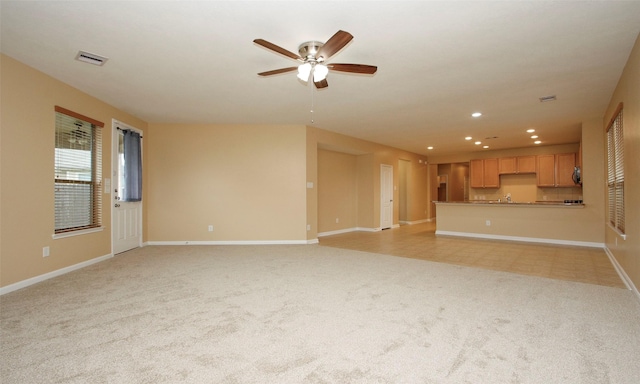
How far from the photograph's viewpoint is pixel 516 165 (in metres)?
8.93

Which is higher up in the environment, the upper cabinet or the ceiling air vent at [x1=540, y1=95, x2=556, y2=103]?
the ceiling air vent at [x1=540, y1=95, x2=556, y2=103]

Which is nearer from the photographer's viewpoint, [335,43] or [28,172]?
[335,43]

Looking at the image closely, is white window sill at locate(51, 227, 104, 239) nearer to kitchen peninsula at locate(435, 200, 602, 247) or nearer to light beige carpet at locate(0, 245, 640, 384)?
light beige carpet at locate(0, 245, 640, 384)

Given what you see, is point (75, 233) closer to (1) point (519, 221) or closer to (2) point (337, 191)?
(2) point (337, 191)

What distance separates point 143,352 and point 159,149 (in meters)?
5.15

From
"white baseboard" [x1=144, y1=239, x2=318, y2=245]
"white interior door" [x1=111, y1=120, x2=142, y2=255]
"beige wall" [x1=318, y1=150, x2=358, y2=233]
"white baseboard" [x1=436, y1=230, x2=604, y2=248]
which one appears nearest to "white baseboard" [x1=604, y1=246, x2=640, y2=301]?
"white baseboard" [x1=436, y1=230, x2=604, y2=248]

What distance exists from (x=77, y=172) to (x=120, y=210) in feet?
3.81

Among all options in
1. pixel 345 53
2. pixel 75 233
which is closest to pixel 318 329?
pixel 345 53

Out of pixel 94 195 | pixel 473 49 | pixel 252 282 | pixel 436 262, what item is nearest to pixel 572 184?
pixel 436 262

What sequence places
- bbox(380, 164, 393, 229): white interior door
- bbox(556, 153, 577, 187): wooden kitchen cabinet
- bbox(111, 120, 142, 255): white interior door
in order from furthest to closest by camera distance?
bbox(380, 164, 393, 229): white interior door
bbox(556, 153, 577, 187): wooden kitchen cabinet
bbox(111, 120, 142, 255): white interior door

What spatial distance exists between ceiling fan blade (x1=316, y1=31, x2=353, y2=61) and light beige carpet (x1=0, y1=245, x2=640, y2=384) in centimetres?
231

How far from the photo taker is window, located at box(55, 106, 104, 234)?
161 inches

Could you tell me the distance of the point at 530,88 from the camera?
4.16 m

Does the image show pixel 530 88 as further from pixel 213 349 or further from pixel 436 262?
pixel 213 349
